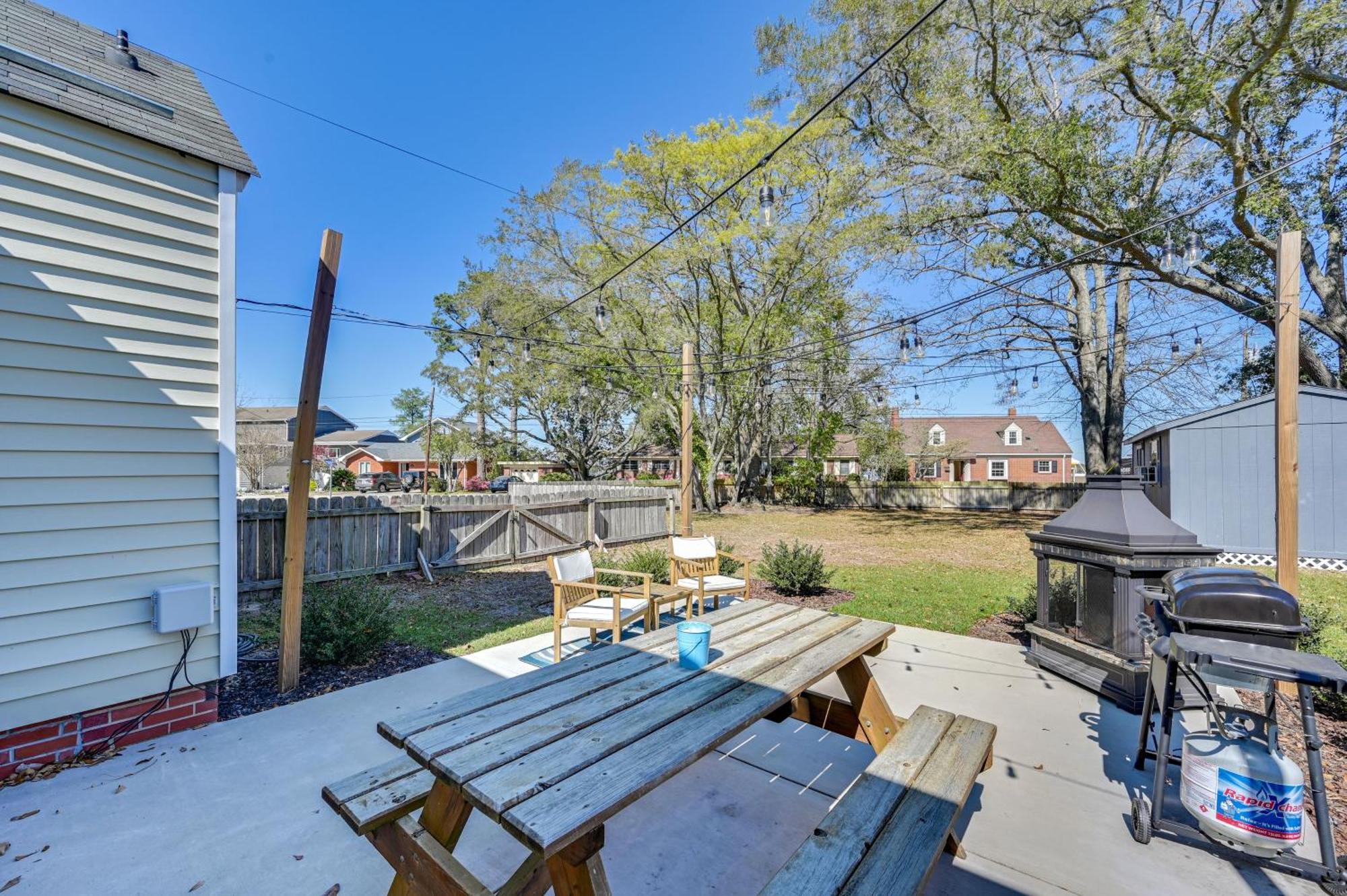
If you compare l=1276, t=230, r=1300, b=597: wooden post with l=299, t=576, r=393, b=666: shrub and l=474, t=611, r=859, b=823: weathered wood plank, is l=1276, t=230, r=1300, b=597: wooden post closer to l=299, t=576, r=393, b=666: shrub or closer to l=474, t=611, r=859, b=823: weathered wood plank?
l=474, t=611, r=859, b=823: weathered wood plank

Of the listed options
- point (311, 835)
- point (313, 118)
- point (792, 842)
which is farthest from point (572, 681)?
point (313, 118)

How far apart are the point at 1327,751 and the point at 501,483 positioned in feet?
87.3

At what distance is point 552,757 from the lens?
148cm

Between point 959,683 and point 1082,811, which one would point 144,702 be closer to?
point 1082,811

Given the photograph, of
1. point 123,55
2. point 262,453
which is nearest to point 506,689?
point 123,55

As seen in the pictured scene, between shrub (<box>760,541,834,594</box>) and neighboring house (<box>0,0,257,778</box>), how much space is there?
4820 mm

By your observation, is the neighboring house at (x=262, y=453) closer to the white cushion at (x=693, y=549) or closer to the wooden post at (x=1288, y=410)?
the white cushion at (x=693, y=549)

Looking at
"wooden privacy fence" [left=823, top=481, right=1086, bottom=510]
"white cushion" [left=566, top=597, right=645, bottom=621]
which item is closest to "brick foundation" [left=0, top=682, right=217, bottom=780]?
"white cushion" [left=566, top=597, right=645, bottom=621]

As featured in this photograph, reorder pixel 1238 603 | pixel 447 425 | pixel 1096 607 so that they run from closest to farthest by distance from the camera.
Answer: pixel 1238 603, pixel 1096 607, pixel 447 425

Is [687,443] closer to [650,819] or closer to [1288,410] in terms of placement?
[1288,410]

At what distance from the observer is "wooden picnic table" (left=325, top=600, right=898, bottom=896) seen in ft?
4.32

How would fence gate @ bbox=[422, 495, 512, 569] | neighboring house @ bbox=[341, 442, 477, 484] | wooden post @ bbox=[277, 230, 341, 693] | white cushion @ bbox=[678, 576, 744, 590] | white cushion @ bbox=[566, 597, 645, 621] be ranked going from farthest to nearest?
neighboring house @ bbox=[341, 442, 477, 484] < fence gate @ bbox=[422, 495, 512, 569] < white cushion @ bbox=[678, 576, 744, 590] < white cushion @ bbox=[566, 597, 645, 621] < wooden post @ bbox=[277, 230, 341, 693]

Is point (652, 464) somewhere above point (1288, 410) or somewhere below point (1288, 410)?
below

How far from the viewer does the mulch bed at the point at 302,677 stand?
352 cm
